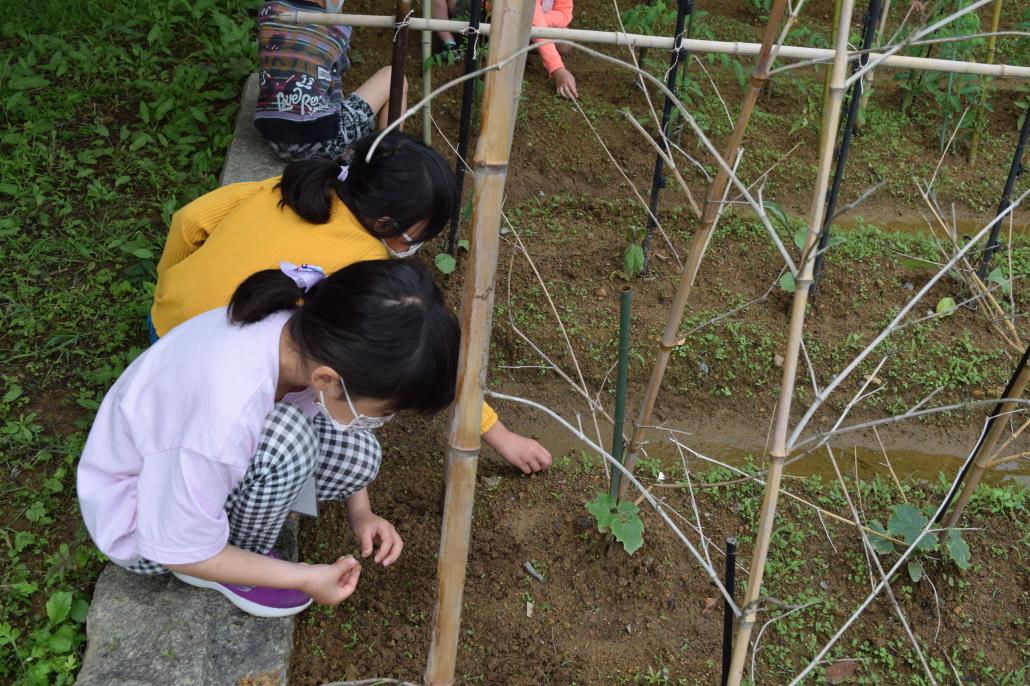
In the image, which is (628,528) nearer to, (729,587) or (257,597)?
(729,587)

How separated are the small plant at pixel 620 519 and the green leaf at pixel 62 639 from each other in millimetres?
1065

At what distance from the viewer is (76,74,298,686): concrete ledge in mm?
1636

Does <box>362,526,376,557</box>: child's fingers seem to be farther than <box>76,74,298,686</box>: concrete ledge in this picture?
Yes

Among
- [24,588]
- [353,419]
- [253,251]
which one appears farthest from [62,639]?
[253,251]

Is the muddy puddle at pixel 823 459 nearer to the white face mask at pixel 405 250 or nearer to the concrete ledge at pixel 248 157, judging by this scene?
the white face mask at pixel 405 250

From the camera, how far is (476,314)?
39.8 inches

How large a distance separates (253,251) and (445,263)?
0.88m

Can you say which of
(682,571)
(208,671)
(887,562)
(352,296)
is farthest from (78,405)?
(887,562)

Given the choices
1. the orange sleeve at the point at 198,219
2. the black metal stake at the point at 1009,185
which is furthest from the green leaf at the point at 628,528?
the black metal stake at the point at 1009,185

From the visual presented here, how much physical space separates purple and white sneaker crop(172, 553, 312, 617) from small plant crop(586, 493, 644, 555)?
0.62 m

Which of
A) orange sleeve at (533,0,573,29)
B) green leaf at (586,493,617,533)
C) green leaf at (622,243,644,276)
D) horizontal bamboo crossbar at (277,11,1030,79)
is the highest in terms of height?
horizontal bamboo crossbar at (277,11,1030,79)

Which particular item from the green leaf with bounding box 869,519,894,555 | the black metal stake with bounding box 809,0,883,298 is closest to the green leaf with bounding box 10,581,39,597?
the green leaf with bounding box 869,519,894,555

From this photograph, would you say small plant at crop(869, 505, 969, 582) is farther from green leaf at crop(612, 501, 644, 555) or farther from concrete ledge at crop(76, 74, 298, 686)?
concrete ledge at crop(76, 74, 298, 686)

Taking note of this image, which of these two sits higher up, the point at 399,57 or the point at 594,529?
the point at 399,57
